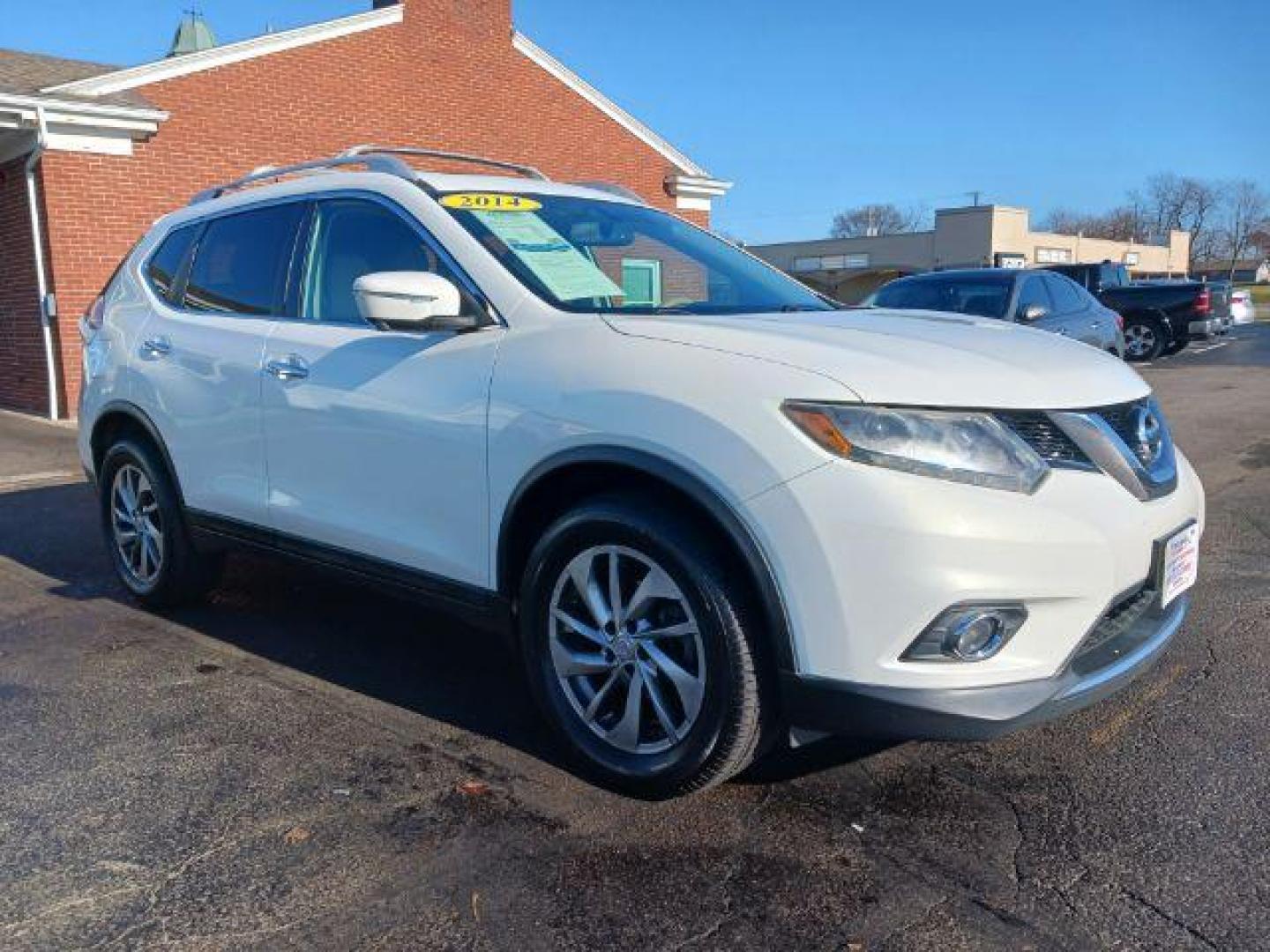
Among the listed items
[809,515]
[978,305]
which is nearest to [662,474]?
[809,515]

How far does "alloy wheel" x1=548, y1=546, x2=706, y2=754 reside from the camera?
2930mm

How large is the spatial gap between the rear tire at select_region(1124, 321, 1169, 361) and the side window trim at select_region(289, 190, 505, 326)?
59.6ft

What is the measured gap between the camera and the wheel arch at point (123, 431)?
15.4 feet

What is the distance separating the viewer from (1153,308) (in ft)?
63.2

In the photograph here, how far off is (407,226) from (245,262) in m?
1.09

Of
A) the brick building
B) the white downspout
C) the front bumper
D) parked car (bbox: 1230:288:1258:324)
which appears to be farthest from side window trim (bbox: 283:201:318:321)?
parked car (bbox: 1230:288:1258:324)

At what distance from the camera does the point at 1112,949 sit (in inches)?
91.9

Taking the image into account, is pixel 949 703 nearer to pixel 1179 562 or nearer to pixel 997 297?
pixel 1179 562

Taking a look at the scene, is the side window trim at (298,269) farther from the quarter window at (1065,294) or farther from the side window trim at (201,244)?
the quarter window at (1065,294)

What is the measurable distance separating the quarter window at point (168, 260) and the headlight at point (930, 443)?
11.0 ft

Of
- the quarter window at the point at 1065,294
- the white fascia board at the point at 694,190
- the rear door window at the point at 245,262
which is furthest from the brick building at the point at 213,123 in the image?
the quarter window at the point at 1065,294

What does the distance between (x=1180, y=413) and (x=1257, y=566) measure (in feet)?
21.9

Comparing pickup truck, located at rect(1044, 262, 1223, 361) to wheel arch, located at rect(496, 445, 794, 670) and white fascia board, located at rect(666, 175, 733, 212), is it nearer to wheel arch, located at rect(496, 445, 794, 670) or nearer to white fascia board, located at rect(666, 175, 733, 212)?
white fascia board, located at rect(666, 175, 733, 212)

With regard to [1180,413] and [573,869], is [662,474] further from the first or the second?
[1180,413]
